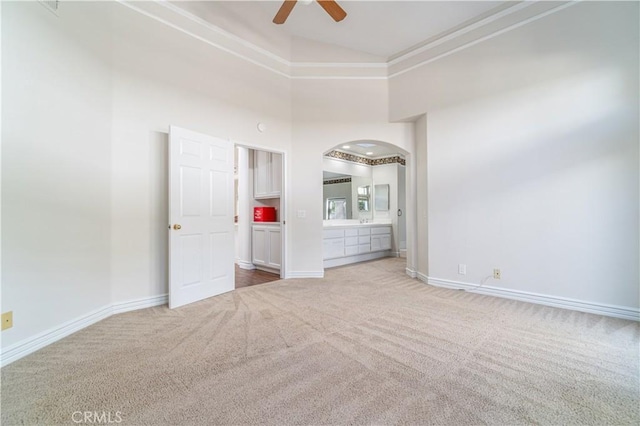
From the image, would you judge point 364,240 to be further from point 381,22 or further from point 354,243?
point 381,22

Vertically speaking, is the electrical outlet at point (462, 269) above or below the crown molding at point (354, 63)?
below

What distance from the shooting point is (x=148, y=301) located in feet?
9.84

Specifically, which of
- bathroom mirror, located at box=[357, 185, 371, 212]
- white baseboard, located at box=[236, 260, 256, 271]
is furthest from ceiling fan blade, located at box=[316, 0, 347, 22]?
bathroom mirror, located at box=[357, 185, 371, 212]

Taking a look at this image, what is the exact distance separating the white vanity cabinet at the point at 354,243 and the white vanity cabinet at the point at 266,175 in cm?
127

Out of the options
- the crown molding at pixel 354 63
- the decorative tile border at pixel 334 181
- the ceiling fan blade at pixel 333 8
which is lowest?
the decorative tile border at pixel 334 181

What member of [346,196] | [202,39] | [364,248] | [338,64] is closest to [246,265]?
[364,248]

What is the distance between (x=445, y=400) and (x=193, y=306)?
259cm

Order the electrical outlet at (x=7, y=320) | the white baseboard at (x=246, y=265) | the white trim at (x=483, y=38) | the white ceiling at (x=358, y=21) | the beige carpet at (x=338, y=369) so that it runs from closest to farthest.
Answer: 1. the beige carpet at (x=338, y=369)
2. the electrical outlet at (x=7, y=320)
3. the white trim at (x=483, y=38)
4. the white ceiling at (x=358, y=21)
5. the white baseboard at (x=246, y=265)

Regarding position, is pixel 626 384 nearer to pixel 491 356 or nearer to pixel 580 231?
pixel 491 356

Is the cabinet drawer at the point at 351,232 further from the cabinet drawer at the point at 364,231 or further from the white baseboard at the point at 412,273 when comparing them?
the white baseboard at the point at 412,273

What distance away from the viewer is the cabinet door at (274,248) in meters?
4.64

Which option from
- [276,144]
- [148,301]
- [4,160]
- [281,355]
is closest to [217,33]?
[276,144]

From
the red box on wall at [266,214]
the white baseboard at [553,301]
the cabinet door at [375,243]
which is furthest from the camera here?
the cabinet door at [375,243]

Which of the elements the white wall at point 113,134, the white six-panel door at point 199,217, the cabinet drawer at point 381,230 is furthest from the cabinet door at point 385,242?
the white six-panel door at point 199,217
